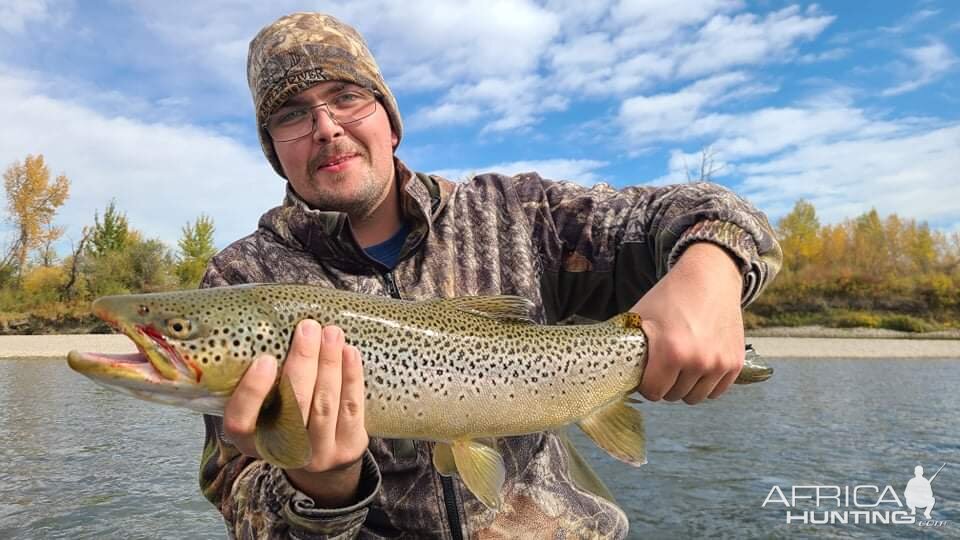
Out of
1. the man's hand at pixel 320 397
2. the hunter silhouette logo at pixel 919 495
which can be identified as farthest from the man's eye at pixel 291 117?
the hunter silhouette logo at pixel 919 495

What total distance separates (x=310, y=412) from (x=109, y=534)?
8180 millimetres

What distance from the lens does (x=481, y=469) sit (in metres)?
2.37

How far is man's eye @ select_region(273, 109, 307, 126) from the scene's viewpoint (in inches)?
124

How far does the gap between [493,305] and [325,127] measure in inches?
42.1

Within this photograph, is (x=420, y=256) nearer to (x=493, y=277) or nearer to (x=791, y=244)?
(x=493, y=277)

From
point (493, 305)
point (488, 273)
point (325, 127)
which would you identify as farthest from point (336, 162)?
point (493, 305)

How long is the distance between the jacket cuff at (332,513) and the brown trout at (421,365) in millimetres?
155

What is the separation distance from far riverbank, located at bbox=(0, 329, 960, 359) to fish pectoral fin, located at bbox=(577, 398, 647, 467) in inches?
1248

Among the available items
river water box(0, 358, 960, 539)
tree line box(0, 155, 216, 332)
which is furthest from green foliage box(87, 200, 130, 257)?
river water box(0, 358, 960, 539)

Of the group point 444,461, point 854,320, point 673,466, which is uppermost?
point 444,461

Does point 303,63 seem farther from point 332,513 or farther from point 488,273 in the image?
point 332,513

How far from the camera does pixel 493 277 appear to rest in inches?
114

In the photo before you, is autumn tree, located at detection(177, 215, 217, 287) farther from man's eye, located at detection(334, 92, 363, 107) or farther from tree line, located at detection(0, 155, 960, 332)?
man's eye, located at detection(334, 92, 363, 107)
